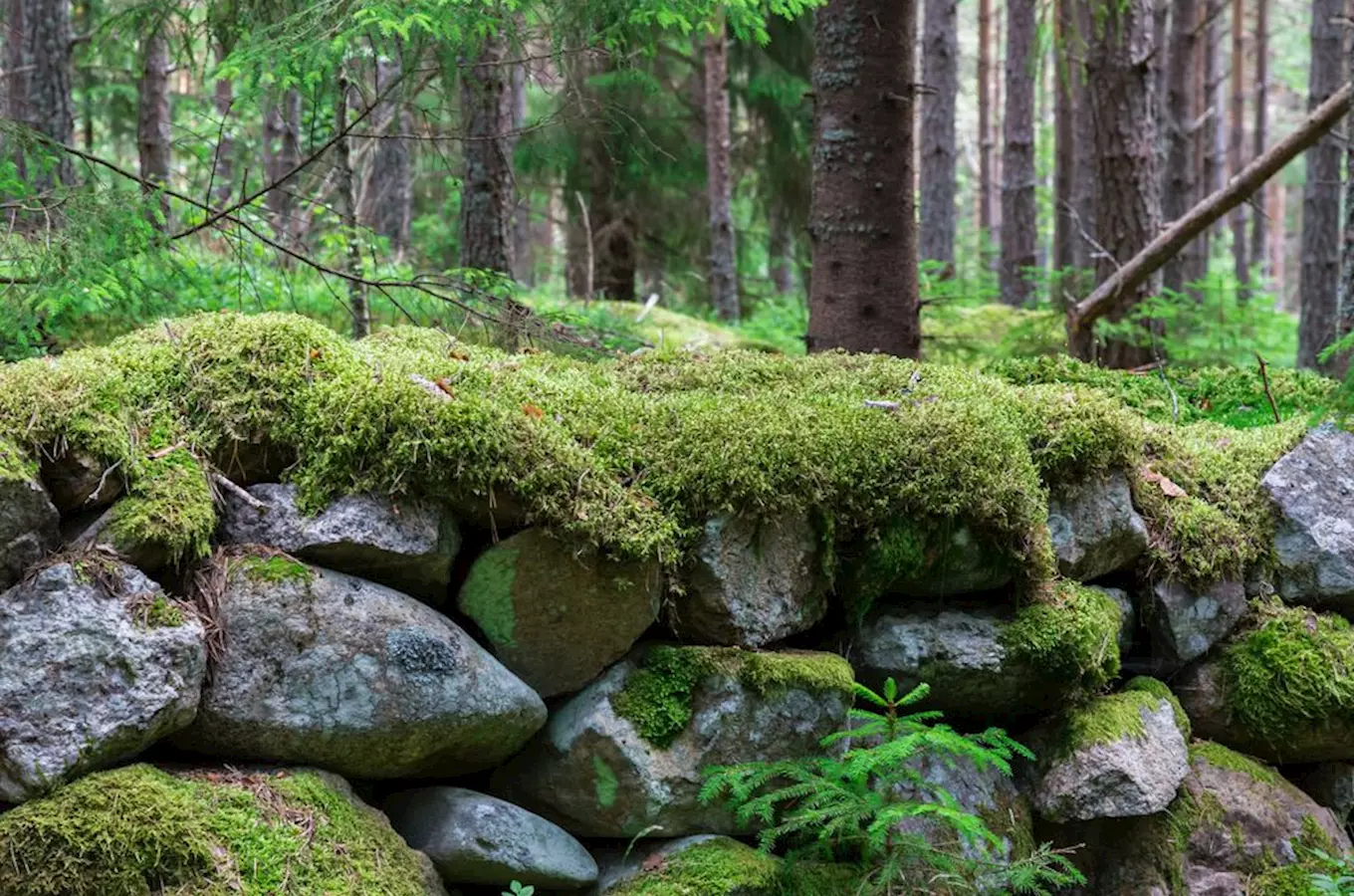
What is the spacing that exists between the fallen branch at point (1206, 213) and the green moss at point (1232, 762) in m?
3.24

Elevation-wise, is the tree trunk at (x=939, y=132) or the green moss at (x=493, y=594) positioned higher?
the tree trunk at (x=939, y=132)

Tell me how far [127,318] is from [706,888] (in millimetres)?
3020

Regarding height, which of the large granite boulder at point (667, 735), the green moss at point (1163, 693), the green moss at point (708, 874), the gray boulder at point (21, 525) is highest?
the gray boulder at point (21, 525)

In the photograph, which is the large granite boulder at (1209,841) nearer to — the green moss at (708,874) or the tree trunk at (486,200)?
the green moss at (708,874)

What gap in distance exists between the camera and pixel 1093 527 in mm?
3771

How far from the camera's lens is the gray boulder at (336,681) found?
2658 mm

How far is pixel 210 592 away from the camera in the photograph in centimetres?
269

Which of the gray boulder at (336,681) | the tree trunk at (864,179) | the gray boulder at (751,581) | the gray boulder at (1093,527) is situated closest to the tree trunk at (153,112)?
the tree trunk at (864,179)

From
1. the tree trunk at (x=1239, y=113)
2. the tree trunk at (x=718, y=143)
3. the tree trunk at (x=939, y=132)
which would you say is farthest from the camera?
the tree trunk at (x=1239, y=113)

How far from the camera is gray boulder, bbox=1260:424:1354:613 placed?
4.08 metres

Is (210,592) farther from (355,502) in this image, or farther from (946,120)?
(946,120)

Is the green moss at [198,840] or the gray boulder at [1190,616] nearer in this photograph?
the green moss at [198,840]

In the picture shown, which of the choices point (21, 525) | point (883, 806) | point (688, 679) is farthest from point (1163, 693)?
point (21, 525)

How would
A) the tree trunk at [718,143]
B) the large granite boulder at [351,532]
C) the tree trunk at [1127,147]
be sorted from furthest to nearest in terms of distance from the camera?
the tree trunk at [718,143] < the tree trunk at [1127,147] < the large granite boulder at [351,532]
